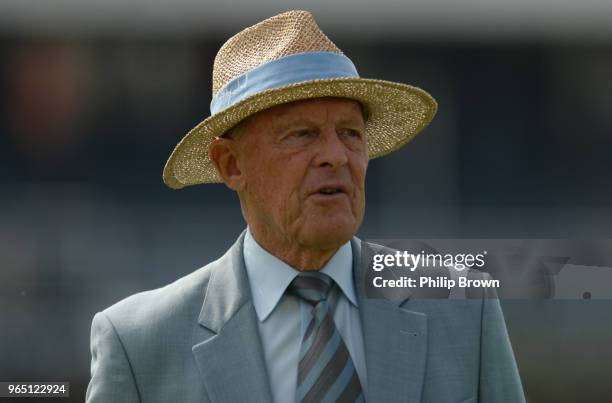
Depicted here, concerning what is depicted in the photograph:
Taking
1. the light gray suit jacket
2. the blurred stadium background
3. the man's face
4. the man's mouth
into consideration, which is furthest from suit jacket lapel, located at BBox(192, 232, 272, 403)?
the blurred stadium background

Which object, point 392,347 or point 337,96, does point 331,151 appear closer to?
point 337,96

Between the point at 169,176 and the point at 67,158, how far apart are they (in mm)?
1570

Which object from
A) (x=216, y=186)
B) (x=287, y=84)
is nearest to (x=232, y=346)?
(x=287, y=84)

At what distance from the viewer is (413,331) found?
1.77 metres

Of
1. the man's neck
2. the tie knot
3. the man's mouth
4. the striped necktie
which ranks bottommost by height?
the striped necktie

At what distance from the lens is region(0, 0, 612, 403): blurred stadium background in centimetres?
338

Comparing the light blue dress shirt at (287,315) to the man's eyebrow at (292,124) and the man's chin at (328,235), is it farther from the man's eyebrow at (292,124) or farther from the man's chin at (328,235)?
the man's eyebrow at (292,124)

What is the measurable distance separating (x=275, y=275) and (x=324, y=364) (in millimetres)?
224

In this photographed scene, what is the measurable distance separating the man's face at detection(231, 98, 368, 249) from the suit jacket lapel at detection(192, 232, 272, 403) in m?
0.14

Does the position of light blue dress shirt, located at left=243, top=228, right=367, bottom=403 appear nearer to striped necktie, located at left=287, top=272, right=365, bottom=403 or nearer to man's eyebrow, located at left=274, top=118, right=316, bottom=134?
striped necktie, located at left=287, top=272, right=365, bottom=403

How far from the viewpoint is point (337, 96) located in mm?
1796

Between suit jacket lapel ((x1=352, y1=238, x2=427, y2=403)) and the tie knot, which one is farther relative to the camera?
the tie knot

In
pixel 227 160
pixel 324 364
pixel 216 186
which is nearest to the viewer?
pixel 324 364

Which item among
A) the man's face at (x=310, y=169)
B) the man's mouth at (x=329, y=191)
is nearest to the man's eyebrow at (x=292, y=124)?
the man's face at (x=310, y=169)
